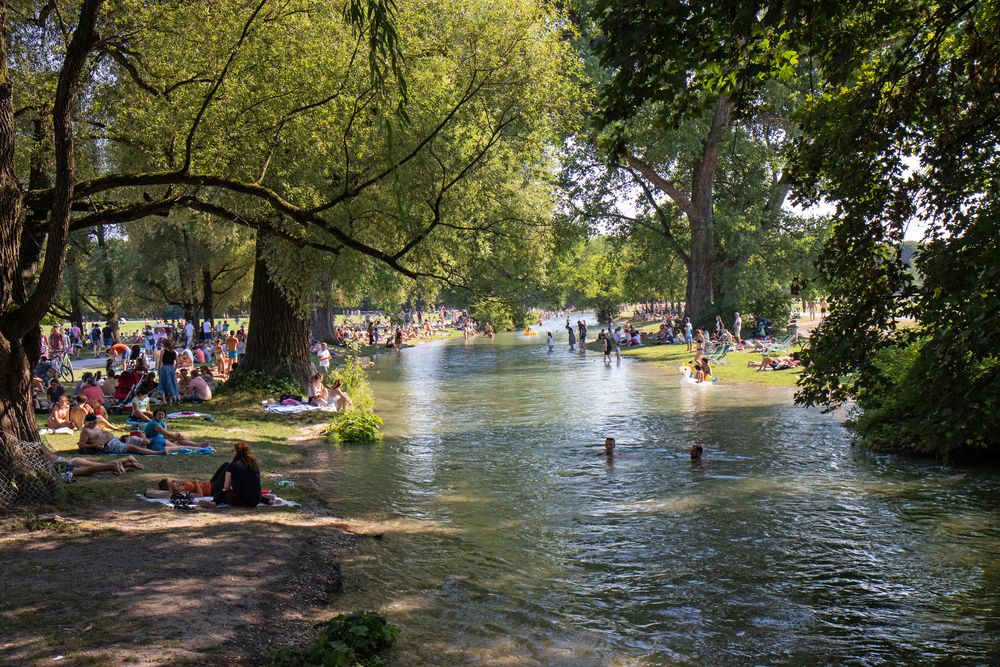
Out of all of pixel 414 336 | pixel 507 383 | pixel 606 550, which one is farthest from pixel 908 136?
pixel 414 336

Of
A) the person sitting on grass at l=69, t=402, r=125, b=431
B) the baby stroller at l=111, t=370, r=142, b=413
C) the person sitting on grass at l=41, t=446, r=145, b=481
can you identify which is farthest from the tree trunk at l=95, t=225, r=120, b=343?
the person sitting on grass at l=41, t=446, r=145, b=481

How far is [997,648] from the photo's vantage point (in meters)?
7.66

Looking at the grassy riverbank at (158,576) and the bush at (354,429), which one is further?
the bush at (354,429)

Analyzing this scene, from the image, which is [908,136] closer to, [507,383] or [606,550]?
[606,550]

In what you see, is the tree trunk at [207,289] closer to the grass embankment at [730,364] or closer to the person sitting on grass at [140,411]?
the person sitting on grass at [140,411]

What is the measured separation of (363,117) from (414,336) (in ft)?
210

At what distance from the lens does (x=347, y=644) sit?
23.0 feet

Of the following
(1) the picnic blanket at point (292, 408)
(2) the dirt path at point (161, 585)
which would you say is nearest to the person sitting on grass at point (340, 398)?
(1) the picnic blanket at point (292, 408)

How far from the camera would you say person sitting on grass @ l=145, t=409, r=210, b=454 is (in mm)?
15570

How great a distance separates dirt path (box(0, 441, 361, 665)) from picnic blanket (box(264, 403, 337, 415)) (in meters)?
10.2

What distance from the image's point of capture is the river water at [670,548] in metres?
8.05

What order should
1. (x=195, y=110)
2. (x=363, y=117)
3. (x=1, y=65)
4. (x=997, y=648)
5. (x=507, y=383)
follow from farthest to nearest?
(x=507, y=383), (x=363, y=117), (x=195, y=110), (x=1, y=65), (x=997, y=648)

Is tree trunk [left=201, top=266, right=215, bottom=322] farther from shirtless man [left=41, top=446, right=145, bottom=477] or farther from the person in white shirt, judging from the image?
shirtless man [left=41, top=446, right=145, bottom=477]

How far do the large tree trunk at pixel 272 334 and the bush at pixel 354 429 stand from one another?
3830mm
